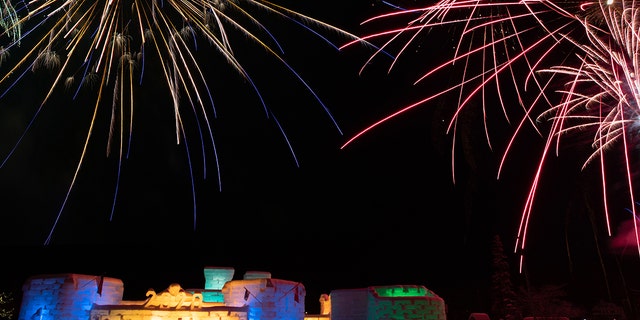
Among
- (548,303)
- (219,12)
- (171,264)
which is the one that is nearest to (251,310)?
(219,12)

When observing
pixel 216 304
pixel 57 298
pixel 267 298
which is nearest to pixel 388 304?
pixel 267 298

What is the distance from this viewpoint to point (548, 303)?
42.4m

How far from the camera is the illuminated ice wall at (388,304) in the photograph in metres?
21.1

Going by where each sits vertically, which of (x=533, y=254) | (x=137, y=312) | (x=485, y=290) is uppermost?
(x=533, y=254)

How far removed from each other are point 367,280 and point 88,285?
34413mm

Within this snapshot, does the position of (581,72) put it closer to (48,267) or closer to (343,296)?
(343,296)

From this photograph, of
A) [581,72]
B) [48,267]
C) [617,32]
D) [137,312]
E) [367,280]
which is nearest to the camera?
[617,32]

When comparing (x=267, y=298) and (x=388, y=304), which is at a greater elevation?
(x=267, y=298)

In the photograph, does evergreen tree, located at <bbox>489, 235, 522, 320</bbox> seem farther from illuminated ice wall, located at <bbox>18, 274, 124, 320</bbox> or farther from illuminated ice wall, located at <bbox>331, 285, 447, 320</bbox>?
illuminated ice wall, located at <bbox>18, 274, 124, 320</bbox>

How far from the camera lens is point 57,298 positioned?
20.8 metres

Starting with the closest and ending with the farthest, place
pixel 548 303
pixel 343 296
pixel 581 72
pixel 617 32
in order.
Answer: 1. pixel 617 32
2. pixel 581 72
3. pixel 343 296
4. pixel 548 303

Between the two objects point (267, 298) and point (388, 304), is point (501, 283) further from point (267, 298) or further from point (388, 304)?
point (267, 298)

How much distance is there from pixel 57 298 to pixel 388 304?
12609 mm

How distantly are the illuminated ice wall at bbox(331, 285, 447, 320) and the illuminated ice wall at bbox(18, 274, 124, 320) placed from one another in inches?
388
